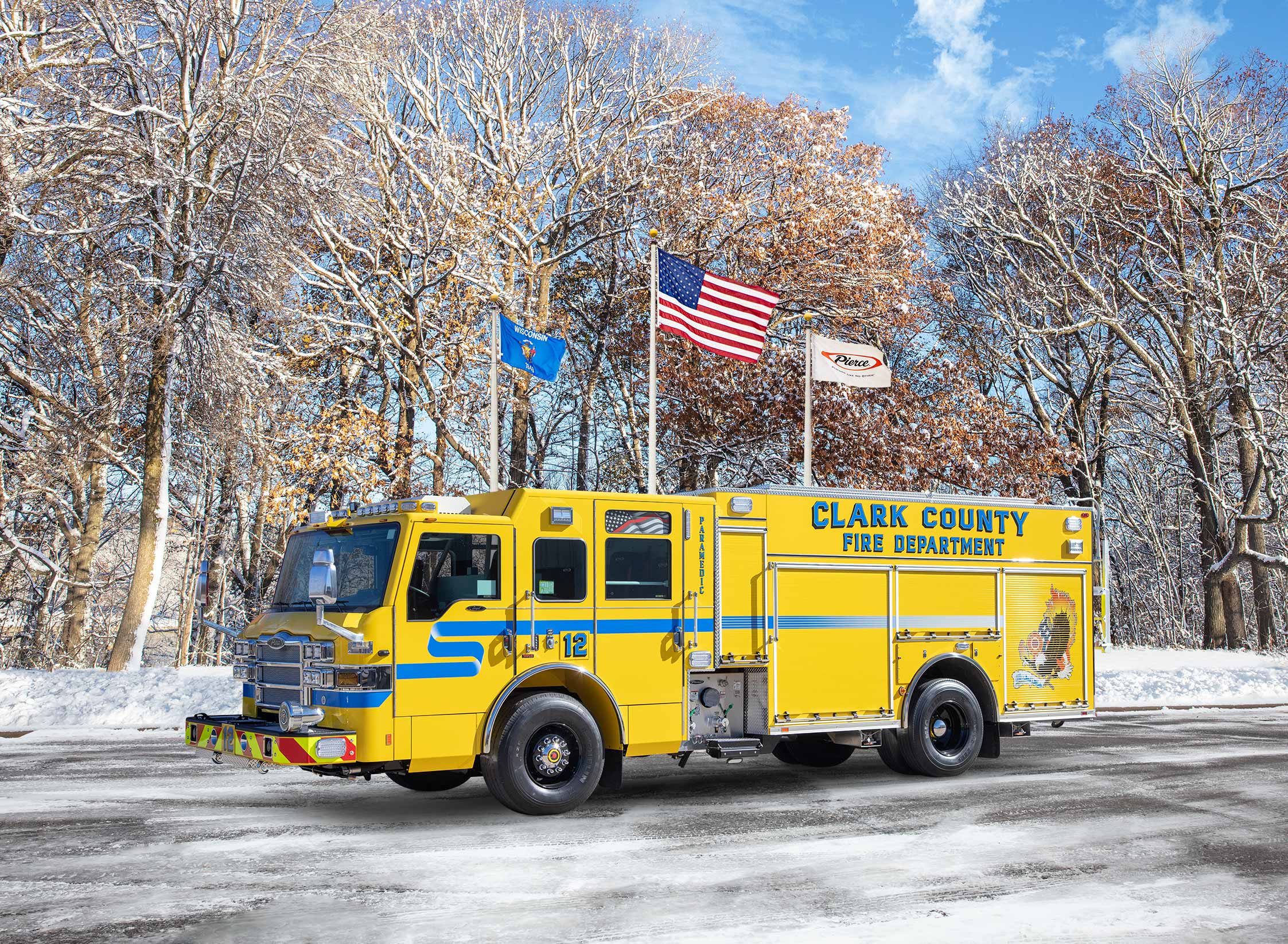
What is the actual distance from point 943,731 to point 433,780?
5.32 m

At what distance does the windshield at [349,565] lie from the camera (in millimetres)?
9312

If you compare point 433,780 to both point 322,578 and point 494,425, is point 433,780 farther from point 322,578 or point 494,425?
point 494,425

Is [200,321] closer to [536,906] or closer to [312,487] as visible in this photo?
[312,487]

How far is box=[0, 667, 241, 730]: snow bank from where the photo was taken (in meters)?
16.6

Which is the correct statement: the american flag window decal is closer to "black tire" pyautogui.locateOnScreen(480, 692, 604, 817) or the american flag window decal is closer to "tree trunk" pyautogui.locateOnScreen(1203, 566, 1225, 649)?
"black tire" pyautogui.locateOnScreen(480, 692, 604, 817)

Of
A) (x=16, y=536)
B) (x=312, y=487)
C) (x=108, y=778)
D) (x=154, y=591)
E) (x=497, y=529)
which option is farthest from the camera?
(x=16, y=536)

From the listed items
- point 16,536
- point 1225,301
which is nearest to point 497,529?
point 16,536

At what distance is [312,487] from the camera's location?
27250 mm

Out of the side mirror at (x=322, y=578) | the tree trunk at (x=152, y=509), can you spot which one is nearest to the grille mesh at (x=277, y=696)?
the side mirror at (x=322, y=578)

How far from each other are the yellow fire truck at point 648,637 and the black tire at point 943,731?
1.0 inches

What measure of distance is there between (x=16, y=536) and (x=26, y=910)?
83.4 feet

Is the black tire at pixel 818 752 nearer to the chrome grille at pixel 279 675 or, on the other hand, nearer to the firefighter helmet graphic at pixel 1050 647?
the firefighter helmet graphic at pixel 1050 647

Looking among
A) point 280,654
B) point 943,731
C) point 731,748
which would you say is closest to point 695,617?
point 731,748

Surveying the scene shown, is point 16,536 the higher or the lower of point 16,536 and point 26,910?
the higher
